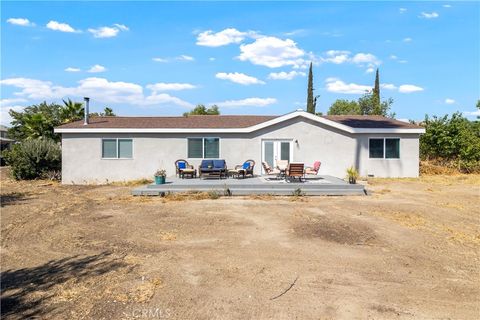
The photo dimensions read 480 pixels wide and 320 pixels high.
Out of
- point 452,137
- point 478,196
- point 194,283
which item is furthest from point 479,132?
point 194,283

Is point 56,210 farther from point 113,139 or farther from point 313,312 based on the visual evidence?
point 313,312

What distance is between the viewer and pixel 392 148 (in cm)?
1908

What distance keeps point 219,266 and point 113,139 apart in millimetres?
14464

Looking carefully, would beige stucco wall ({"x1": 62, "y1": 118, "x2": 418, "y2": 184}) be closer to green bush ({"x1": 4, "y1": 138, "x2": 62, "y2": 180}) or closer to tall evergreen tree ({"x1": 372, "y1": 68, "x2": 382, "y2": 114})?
green bush ({"x1": 4, "y1": 138, "x2": 62, "y2": 180})

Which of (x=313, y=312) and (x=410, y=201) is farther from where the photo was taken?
Answer: (x=410, y=201)

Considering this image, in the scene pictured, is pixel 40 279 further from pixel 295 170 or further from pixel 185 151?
pixel 185 151

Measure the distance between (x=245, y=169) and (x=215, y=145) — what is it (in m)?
2.54

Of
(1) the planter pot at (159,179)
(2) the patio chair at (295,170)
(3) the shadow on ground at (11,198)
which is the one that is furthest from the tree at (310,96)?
(3) the shadow on ground at (11,198)

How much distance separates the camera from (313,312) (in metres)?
4.37

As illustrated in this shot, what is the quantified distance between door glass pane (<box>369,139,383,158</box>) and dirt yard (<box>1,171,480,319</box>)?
7.44 m

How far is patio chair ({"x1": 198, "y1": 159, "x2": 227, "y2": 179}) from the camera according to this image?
16.0 metres

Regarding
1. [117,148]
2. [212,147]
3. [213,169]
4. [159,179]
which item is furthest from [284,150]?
[117,148]

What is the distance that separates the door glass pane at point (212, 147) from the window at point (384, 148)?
8.42 m

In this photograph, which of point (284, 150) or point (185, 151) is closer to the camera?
point (185, 151)
